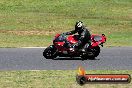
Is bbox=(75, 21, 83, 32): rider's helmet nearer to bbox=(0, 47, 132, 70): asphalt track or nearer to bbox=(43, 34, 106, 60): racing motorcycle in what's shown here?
bbox=(43, 34, 106, 60): racing motorcycle

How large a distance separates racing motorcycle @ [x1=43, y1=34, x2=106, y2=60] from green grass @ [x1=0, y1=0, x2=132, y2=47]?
5.55 metres

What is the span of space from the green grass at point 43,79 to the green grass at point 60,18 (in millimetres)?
9899

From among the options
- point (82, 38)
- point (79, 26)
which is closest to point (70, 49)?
point (82, 38)

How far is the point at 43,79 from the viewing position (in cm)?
1455

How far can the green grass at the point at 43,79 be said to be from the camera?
13.4 m

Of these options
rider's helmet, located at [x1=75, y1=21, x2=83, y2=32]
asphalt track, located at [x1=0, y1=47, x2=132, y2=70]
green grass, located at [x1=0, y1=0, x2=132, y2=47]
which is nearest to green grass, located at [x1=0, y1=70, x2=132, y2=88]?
asphalt track, located at [x1=0, y1=47, x2=132, y2=70]

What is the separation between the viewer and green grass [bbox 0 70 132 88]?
1340cm

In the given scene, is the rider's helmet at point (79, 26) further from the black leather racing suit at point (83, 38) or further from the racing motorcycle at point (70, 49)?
the racing motorcycle at point (70, 49)

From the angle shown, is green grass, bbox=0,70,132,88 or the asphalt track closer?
green grass, bbox=0,70,132,88

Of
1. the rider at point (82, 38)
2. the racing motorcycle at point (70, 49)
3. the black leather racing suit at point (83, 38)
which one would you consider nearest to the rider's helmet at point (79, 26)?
the rider at point (82, 38)

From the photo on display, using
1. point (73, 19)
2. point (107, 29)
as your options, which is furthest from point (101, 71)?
point (73, 19)

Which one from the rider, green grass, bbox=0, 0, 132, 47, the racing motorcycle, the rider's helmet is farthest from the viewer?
green grass, bbox=0, 0, 132, 47

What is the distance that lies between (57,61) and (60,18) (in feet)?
64.5

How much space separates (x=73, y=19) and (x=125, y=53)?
16.9m
